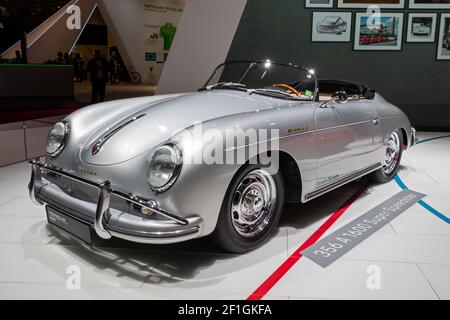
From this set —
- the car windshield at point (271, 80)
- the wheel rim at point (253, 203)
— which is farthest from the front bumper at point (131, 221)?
the car windshield at point (271, 80)

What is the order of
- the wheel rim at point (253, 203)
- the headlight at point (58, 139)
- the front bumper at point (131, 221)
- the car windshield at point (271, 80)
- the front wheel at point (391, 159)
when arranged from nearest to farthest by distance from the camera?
1. the front bumper at point (131, 221)
2. the wheel rim at point (253, 203)
3. the headlight at point (58, 139)
4. the car windshield at point (271, 80)
5. the front wheel at point (391, 159)

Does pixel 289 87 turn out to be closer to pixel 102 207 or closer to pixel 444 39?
pixel 102 207

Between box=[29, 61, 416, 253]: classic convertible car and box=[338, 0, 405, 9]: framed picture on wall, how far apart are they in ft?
16.4

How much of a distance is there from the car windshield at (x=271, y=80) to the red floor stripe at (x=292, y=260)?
3.33ft

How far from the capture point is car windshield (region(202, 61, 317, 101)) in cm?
338

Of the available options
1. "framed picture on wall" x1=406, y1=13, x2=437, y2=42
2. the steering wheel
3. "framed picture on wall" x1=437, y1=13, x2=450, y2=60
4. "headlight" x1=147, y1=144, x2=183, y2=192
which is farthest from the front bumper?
"framed picture on wall" x1=437, y1=13, x2=450, y2=60

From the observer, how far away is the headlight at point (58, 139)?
2.79 m

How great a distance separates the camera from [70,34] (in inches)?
774

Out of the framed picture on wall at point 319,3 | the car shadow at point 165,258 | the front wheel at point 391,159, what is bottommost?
the car shadow at point 165,258

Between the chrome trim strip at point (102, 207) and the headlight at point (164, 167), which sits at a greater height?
the headlight at point (164, 167)

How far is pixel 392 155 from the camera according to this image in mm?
4664

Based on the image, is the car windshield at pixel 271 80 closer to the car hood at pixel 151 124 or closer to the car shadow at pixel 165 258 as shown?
the car hood at pixel 151 124

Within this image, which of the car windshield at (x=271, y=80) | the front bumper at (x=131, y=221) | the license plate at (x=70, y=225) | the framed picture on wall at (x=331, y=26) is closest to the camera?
the front bumper at (x=131, y=221)

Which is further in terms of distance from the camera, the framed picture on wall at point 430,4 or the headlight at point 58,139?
the framed picture on wall at point 430,4
